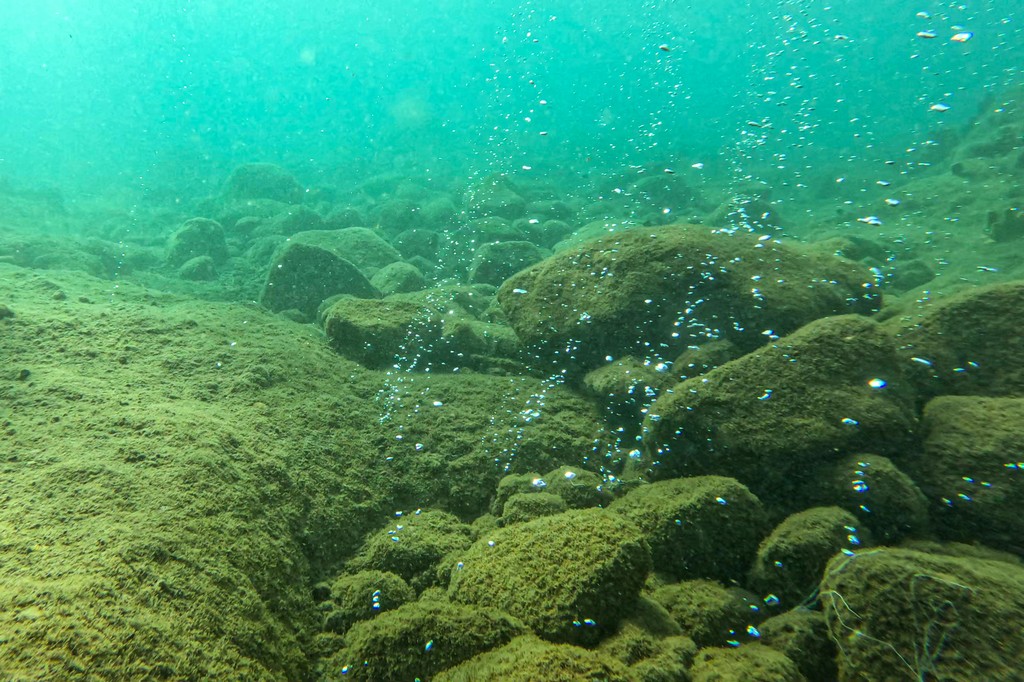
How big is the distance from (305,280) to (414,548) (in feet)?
20.8

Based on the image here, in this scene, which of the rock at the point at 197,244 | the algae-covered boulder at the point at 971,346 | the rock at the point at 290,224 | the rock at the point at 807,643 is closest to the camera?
the rock at the point at 807,643

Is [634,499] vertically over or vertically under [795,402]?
under

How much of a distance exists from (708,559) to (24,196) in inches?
1108

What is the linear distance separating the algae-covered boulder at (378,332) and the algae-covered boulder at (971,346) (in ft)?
15.9

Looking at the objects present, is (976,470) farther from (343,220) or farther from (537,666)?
(343,220)

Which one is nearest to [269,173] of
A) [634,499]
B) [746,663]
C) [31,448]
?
[31,448]

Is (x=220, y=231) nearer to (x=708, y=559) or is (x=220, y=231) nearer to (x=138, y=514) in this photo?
(x=138, y=514)

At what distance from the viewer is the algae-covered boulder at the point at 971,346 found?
4367 mm

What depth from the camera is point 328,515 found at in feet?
11.9

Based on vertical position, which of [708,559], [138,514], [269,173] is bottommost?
[708,559]

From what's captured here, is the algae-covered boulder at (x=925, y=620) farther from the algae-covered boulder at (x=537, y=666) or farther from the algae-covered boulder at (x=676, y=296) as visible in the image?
the algae-covered boulder at (x=676, y=296)

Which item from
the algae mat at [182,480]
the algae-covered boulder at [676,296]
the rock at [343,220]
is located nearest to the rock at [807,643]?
the algae mat at [182,480]

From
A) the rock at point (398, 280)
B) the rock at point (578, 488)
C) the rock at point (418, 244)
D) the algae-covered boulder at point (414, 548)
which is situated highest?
the rock at point (418, 244)

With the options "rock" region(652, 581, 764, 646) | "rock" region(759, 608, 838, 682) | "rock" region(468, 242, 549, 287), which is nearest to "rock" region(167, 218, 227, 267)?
"rock" region(468, 242, 549, 287)
